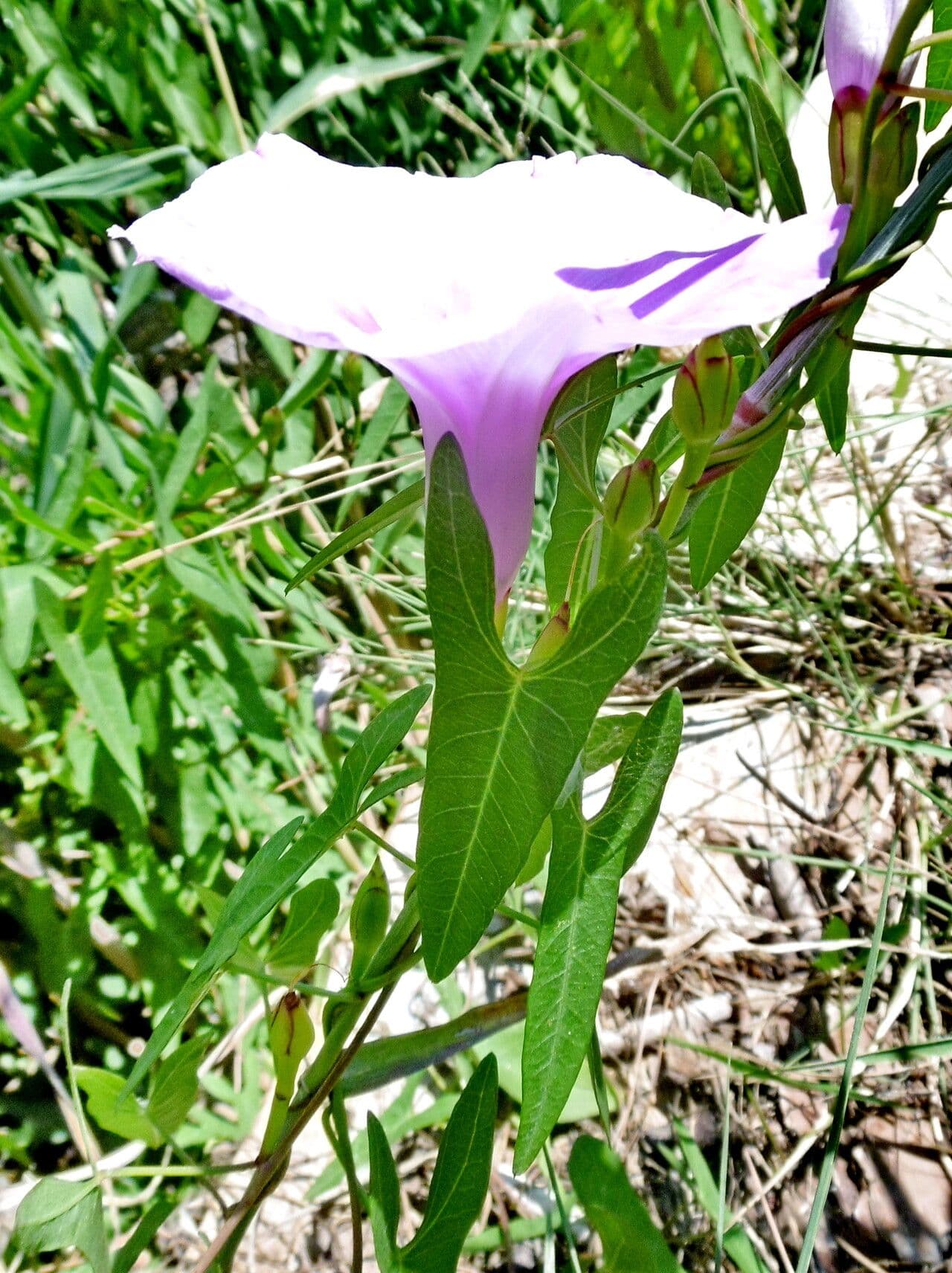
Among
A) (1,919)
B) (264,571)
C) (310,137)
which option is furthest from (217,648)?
(310,137)

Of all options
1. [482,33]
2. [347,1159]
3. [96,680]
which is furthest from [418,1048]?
[482,33]

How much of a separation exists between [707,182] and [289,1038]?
14.9 inches

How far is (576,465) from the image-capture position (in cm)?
39

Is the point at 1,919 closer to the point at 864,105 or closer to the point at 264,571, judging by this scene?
the point at 264,571

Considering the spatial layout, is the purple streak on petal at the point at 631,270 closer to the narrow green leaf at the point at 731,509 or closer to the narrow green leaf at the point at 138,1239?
the narrow green leaf at the point at 731,509

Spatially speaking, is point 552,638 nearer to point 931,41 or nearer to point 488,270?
point 488,270

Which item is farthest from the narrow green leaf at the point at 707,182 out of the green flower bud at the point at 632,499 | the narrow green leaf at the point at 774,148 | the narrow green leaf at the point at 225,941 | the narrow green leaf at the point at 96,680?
the narrow green leaf at the point at 96,680

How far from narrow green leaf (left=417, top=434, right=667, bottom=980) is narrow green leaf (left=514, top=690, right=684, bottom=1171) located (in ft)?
0.09

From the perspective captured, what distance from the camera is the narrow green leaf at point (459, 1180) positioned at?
1.43 ft

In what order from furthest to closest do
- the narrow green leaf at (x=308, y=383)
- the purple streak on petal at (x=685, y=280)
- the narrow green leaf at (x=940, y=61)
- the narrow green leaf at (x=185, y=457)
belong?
the narrow green leaf at (x=308, y=383)
the narrow green leaf at (x=185, y=457)
the narrow green leaf at (x=940, y=61)
the purple streak on petal at (x=685, y=280)

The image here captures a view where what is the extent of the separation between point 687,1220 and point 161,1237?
46 cm

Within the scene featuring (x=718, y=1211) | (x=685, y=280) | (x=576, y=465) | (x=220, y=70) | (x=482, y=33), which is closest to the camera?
(x=685, y=280)

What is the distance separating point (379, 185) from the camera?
0.37 meters

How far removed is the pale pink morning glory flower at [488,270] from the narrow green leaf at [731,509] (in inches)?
3.5
